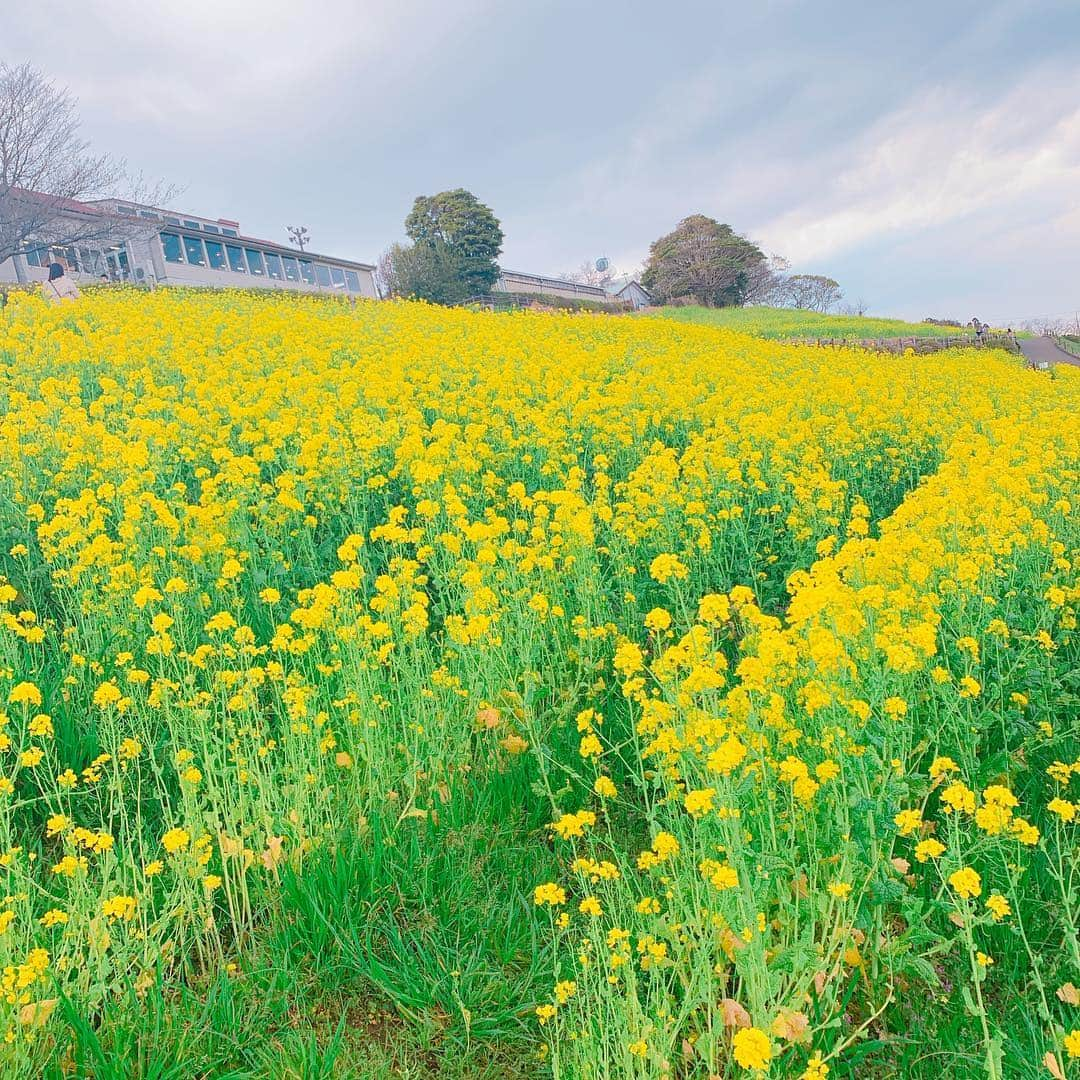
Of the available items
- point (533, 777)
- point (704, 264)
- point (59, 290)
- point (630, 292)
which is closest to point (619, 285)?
point (630, 292)

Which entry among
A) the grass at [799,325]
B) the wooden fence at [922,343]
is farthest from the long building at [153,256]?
the wooden fence at [922,343]

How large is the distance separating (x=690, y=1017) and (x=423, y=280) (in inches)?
1600

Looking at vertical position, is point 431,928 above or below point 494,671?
below

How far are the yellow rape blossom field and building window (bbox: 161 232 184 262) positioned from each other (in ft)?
114

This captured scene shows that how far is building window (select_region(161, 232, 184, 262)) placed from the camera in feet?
120

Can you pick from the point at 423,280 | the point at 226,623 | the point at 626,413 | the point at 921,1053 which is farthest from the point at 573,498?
the point at 423,280

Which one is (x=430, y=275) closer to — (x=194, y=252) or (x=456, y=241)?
(x=456, y=241)

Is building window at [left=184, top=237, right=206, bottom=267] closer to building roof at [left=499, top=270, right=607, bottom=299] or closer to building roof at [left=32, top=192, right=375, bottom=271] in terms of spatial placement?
building roof at [left=32, top=192, right=375, bottom=271]

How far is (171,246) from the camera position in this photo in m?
37.0

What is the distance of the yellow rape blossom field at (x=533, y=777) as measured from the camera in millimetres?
2402

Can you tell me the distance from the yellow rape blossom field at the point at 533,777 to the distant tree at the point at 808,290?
68494 millimetres

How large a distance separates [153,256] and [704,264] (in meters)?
31.3

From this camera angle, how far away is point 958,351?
24.7 metres

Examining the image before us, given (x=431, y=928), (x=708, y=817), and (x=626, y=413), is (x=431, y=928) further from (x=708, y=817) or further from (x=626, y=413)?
(x=626, y=413)
